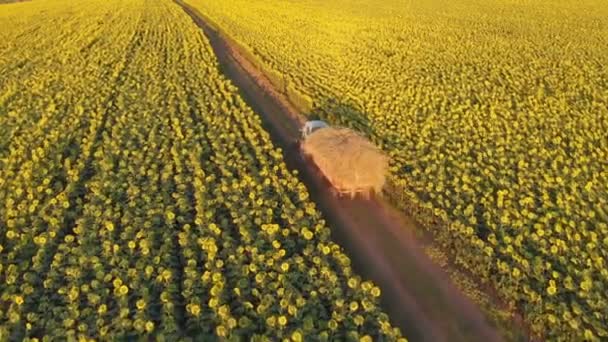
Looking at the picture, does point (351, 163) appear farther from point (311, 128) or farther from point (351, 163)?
point (311, 128)

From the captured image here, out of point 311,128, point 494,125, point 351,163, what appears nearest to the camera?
point 351,163

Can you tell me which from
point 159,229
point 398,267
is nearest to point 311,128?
point 398,267

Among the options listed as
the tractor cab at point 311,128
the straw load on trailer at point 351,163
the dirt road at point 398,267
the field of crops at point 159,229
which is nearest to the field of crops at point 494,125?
the straw load on trailer at point 351,163

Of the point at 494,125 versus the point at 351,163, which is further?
the point at 494,125

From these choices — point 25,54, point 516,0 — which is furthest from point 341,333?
point 516,0

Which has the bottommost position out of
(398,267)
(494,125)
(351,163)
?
(398,267)

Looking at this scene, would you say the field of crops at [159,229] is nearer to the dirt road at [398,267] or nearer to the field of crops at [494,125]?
the dirt road at [398,267]
